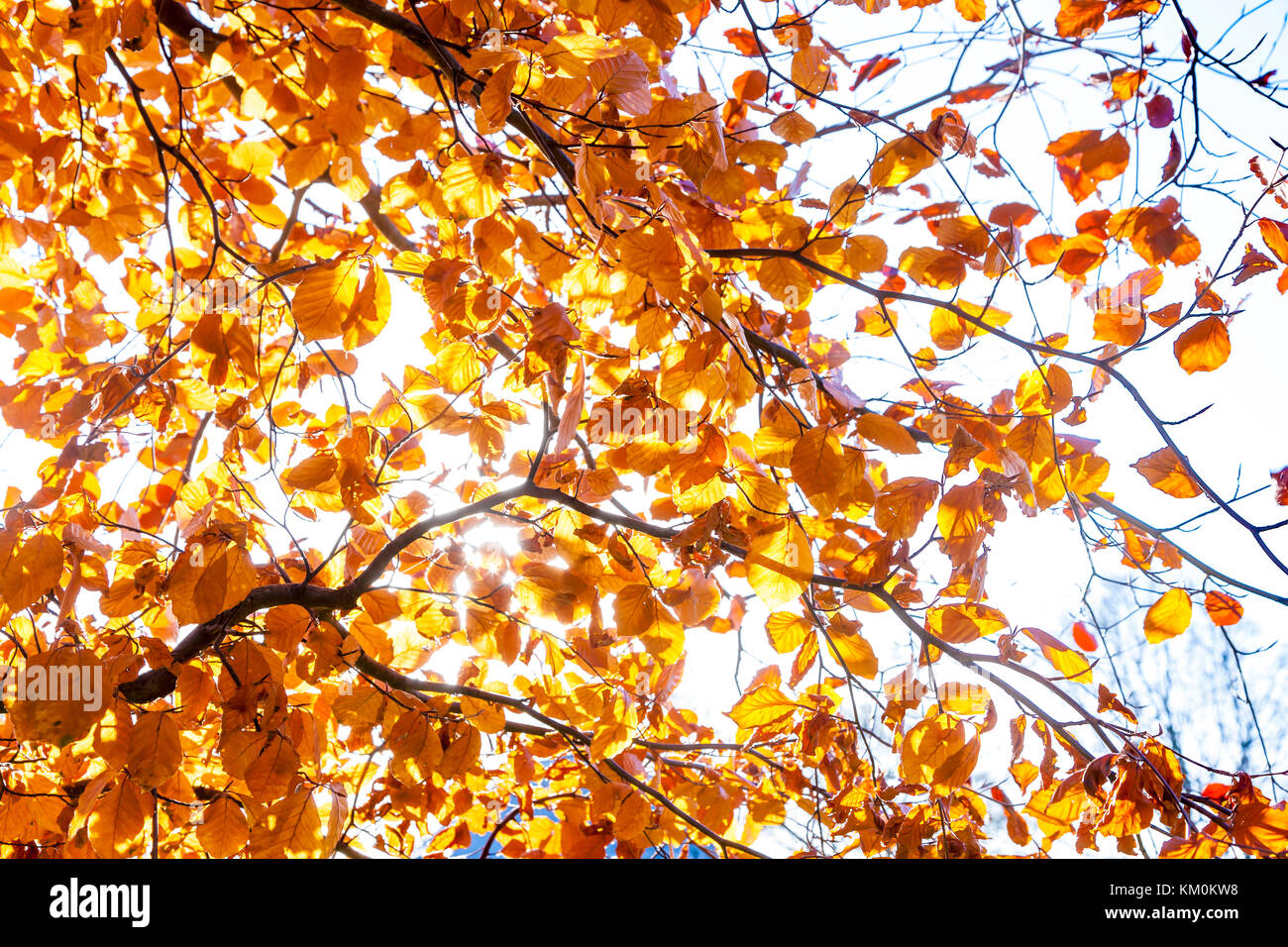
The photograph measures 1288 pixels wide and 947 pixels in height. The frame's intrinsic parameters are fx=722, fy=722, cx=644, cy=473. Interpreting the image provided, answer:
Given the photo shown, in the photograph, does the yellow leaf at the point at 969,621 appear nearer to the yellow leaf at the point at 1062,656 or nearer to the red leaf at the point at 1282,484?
the yellow leaf at the point at 1062,656

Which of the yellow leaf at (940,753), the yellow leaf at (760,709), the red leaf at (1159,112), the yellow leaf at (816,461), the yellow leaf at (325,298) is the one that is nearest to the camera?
the yellow leaf at (816,461)

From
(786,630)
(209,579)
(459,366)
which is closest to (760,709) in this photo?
(786,630)

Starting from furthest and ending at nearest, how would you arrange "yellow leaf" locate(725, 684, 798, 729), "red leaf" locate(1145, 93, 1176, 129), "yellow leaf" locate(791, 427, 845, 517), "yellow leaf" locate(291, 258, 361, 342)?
"yellow leaf" locate(725, 684, 798, 729), "red leaf" locate(1145, 93, 1176, 129), "yellow leaf" locate(291, 258, 361, 342), "yellow leaf" locate(791, 427, 845, 517)

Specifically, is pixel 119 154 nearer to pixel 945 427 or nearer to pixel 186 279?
pixel 186 279

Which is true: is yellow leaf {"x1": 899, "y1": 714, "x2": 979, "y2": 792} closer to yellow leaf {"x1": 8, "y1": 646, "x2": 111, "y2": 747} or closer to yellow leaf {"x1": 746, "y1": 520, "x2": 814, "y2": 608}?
yellow leaf {"x1": 746, "y1": 520, "x2": 814, "y2": 608}

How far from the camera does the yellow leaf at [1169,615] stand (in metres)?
1.35

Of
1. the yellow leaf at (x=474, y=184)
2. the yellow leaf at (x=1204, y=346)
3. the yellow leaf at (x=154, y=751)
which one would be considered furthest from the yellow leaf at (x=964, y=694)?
the yellow leaf at (x=154, y=751)

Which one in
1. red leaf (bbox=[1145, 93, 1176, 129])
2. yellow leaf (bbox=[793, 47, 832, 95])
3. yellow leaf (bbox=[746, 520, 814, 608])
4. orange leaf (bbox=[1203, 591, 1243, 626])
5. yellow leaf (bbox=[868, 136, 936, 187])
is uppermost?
yellow leaf (bbox=[793, 47, 832, 95])

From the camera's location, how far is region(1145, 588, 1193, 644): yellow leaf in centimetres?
135

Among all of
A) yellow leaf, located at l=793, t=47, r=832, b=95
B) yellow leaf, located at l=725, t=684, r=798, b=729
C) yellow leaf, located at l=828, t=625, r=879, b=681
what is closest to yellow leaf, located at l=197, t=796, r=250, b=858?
yellow leaf, located at l=725, t=684, r=798, b=729

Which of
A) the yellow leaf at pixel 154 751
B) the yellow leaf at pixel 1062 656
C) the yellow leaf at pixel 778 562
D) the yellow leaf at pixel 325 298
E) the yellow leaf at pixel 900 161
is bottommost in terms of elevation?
the yellow leaf at pixel 154 751

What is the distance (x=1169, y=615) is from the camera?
1.36 meters

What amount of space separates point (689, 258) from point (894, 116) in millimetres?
855

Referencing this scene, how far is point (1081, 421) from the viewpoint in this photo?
1661 millimetres
